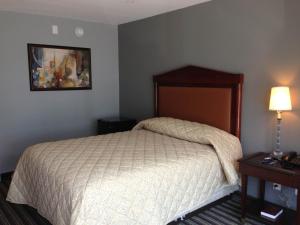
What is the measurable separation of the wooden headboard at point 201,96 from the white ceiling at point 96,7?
82 cm

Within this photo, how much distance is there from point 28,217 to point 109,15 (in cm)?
272

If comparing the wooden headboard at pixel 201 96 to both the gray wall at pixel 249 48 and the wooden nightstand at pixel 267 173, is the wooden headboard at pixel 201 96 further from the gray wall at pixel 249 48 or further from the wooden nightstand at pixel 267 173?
the wooden nightstand at pixel 267 173

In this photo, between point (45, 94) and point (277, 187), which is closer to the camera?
point (277, 187)

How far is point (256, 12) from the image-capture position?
8.91 ft

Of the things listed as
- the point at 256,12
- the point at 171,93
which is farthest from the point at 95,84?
the point at 256,12

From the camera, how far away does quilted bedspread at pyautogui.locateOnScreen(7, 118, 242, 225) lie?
6.13 feet

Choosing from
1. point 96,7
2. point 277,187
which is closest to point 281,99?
point 277,187

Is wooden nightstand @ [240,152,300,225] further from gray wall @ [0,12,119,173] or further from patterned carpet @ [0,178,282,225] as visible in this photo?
gray wall @ [0,12,119,173]

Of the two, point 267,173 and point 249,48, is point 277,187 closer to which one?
point 267,173

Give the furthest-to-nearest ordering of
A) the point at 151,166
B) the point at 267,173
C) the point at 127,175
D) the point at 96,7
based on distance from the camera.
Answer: the point at 96,7
the point at 267,173
the point at 151,166
the point at 127,175

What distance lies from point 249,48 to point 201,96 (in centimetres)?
75

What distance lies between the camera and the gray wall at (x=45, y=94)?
3566 mm

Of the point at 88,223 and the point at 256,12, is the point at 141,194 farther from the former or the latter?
the point at 256,12

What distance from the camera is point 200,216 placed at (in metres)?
2.63
